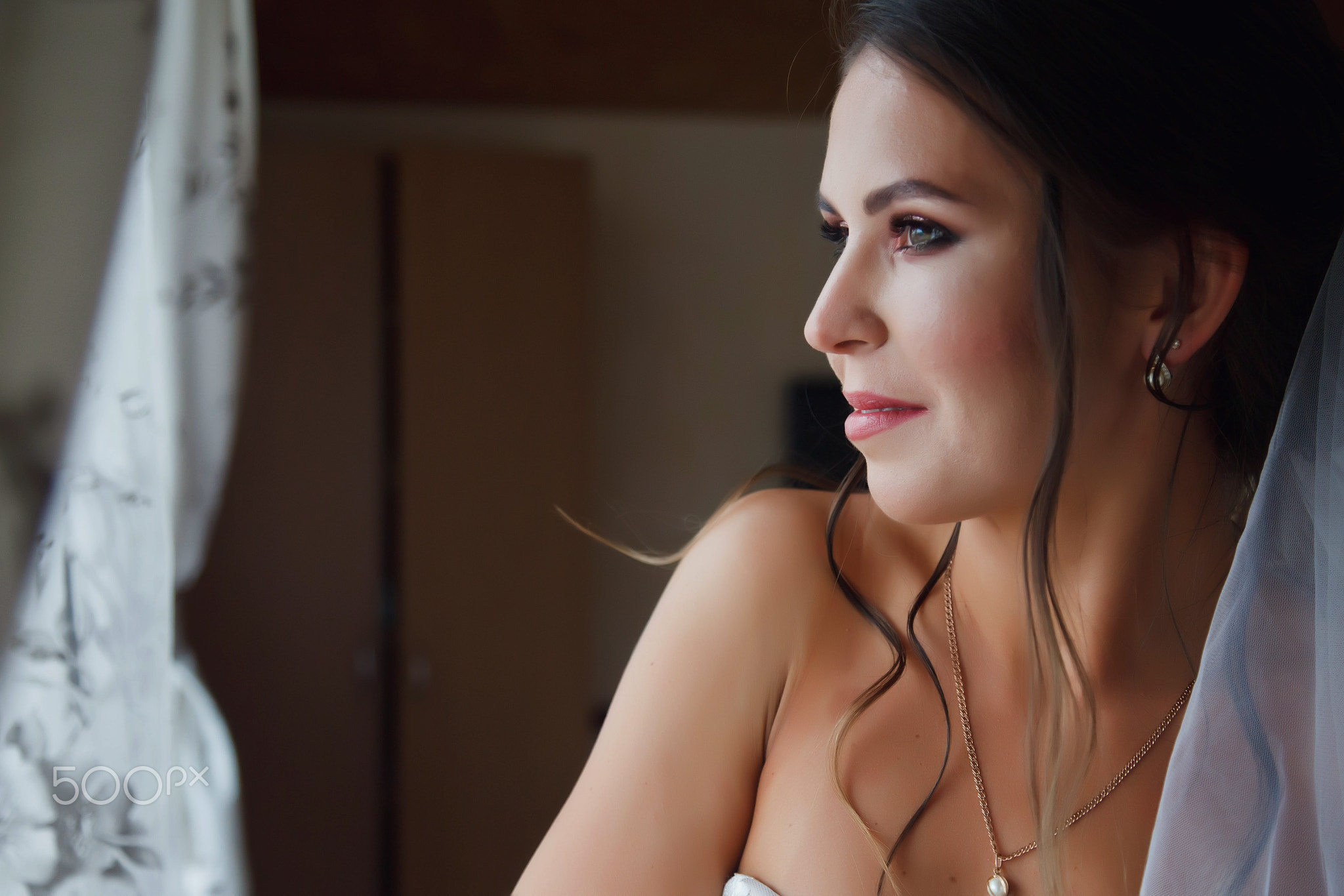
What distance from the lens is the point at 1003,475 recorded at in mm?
776

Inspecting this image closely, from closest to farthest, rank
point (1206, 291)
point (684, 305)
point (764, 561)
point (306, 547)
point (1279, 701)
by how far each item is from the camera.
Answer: point (1279, 701) < point (1206, 291) < point (764, 561) < point (306, 547) < point (684, 305)

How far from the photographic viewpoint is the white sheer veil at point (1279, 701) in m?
0.66

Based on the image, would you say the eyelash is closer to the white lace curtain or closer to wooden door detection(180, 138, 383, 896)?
the white lace curtain

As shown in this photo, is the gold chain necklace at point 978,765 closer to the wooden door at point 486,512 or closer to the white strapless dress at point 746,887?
the white strapless dress at point 746,887

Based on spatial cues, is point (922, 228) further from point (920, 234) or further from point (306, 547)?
point (306, 547)

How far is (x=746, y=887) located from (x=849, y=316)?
499 mm

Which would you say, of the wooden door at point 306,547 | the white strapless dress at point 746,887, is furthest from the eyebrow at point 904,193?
the wooden door at point 306,547

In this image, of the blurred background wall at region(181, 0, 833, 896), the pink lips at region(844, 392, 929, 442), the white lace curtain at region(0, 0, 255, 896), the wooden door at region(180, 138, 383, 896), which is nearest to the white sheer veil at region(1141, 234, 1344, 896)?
the pink lips at region(844, 392, 929, 442)

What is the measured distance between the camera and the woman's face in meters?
0.75

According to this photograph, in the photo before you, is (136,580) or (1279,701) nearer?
(1279,701)

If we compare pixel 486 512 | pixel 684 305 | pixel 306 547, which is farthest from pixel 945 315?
pixel 684 305

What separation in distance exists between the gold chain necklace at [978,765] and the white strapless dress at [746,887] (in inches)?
7.6

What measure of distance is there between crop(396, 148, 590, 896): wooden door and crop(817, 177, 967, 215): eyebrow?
2359mm

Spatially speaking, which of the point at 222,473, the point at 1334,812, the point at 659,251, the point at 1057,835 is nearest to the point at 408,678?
the point at 222,473
